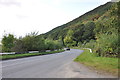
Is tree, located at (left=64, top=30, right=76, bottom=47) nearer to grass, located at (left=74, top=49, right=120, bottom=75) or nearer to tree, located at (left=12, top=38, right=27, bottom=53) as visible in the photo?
tree, located at (left=12, top=38, right=27, bottom=53)

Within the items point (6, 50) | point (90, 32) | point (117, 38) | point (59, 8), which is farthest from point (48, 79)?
point (90, 32)

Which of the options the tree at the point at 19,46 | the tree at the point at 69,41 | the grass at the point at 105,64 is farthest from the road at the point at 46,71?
the tree at the point at 69,41

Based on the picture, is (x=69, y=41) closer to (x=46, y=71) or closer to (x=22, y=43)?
(x=22, y=43)

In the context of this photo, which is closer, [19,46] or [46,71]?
[46,71]

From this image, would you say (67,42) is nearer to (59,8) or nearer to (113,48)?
(59,8)

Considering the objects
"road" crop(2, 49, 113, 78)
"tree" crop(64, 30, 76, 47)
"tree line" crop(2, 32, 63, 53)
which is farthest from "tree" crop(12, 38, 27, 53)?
"tree" crop(64, 30, 76, 47)

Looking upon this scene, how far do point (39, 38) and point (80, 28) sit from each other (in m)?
91.9

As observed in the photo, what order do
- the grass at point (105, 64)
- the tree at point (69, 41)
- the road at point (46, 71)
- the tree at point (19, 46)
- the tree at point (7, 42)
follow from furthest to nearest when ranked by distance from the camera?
the tree at point (69, 41), the tree at point (19, 46), the tree at point (7, 42), the grass at point (105, 64), the road at point (46, 71)

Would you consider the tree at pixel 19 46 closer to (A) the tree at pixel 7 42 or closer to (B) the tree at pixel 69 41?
(A) the tree at pixel 7 42

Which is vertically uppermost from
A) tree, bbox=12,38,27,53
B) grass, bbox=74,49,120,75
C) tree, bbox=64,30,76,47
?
tree, bbox=64,30,76,47

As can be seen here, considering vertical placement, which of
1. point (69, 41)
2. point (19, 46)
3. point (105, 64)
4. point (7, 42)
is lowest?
point (105, 64)

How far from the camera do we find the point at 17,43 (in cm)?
3175

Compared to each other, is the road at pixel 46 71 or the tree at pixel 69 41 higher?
the tree at pixel 69 41

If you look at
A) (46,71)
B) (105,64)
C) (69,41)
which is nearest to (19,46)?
(105,64)
